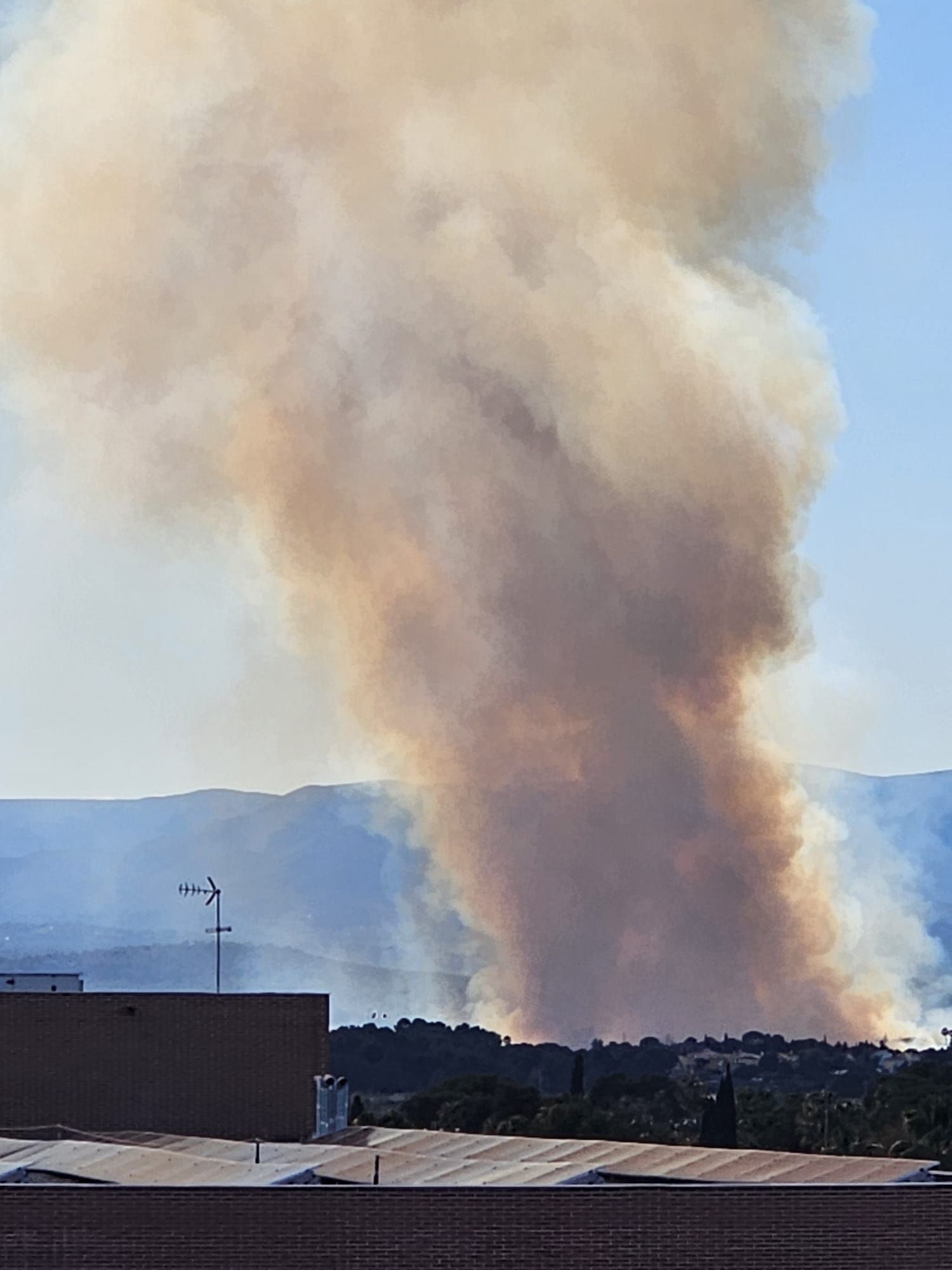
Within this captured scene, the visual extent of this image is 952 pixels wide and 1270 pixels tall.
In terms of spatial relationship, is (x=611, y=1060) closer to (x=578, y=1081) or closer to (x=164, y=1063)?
(x=578, y=1081)

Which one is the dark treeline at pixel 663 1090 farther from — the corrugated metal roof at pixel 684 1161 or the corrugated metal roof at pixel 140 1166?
the corrugated metal roof at pixel 140 1166

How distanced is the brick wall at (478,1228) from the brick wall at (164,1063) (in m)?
15.6

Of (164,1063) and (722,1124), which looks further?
(722,1124)

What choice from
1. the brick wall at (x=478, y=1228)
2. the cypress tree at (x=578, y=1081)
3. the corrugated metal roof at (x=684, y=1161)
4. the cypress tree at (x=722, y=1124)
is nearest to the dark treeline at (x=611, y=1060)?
the cypress tree at (x=578, y=1081)

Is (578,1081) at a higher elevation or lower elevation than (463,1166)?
higher

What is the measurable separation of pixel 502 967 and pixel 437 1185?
88.6 meters

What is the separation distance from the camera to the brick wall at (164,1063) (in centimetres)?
3912

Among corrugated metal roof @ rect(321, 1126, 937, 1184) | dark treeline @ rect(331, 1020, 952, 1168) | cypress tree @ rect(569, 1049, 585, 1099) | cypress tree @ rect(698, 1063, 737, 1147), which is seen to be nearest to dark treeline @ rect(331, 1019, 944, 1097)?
dark treeline @ rect(331, 1020, 952, 1168)

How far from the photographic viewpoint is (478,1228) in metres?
23.7

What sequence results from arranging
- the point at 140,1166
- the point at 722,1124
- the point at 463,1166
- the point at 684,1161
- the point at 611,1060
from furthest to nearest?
1. the point at 611,1060
2. the point at 722,1124
3. the point at 684,1161
4. the point at 140,1166
5. the point at 463,1166

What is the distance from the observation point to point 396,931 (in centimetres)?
19162

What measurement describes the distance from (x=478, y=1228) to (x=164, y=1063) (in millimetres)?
16507

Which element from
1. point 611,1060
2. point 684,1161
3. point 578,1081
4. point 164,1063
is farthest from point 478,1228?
point 611,1060

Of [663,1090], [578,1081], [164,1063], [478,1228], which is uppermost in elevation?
[663,1090]
